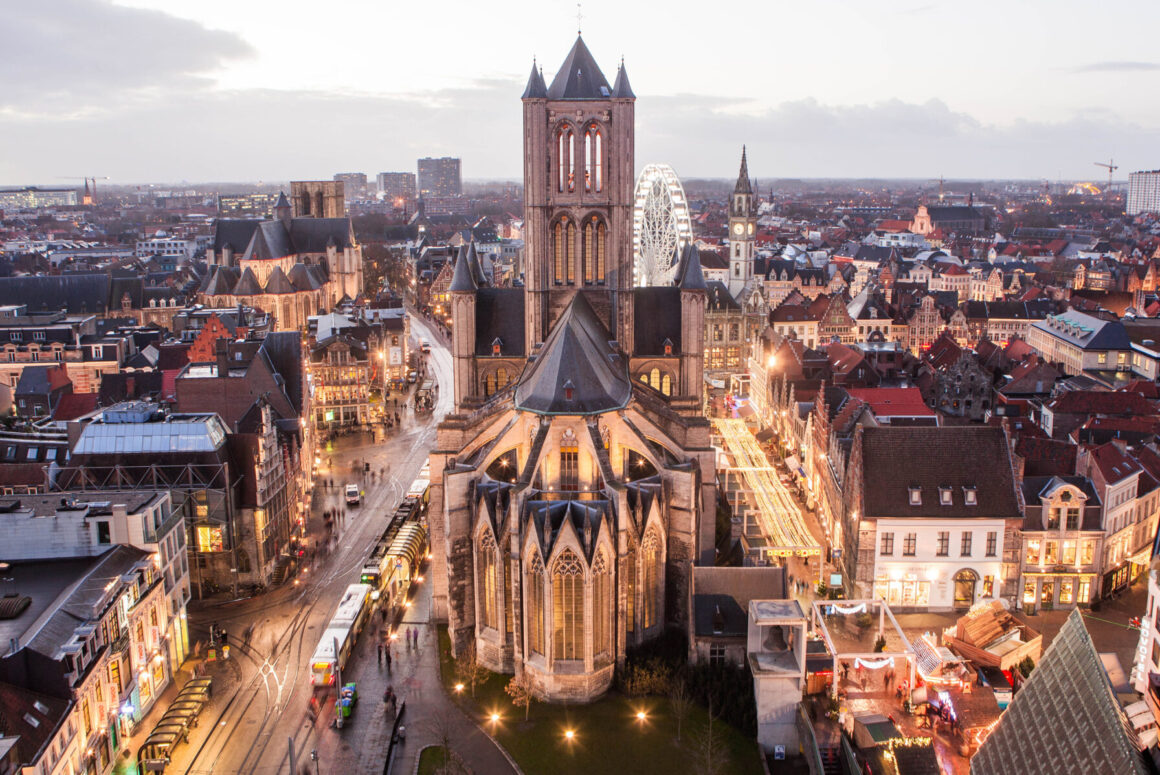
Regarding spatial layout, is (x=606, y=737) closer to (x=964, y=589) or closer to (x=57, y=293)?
(x=964, y=589)

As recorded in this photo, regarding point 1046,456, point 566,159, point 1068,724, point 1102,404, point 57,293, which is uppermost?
point 566,159

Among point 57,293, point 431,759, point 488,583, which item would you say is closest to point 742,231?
point 57,293

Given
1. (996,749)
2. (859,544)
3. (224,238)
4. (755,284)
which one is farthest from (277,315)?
(996,749)

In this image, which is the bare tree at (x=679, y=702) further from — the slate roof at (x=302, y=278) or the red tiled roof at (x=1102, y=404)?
the slate roof at (x=302, y=278)

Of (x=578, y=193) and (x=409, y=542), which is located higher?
(x=578, y=193)

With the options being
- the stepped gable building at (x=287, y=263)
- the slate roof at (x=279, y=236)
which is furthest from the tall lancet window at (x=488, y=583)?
the slate roof at (x=279, y=236)

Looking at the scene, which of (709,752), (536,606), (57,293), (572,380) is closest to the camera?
(709,752)
